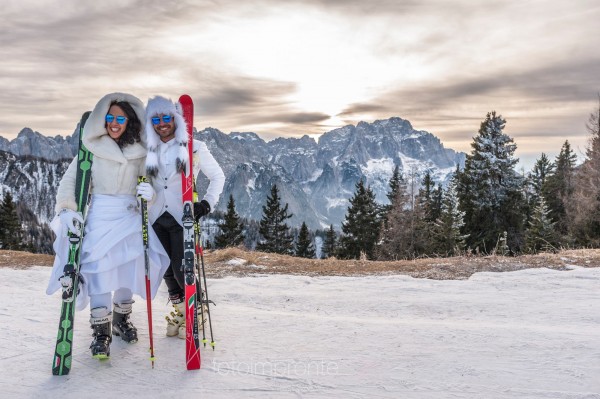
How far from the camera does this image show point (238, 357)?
185 inches

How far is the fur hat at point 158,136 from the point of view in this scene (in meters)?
4.96

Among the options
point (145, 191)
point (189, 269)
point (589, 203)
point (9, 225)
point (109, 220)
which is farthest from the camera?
point (9, 225)

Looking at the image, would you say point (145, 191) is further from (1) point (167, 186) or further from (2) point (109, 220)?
(2) point (109, 220)

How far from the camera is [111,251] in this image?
4.78 metres

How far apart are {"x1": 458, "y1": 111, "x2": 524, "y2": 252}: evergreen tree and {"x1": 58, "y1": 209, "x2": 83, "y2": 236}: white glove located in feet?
118

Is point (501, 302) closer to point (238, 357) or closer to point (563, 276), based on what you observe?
point (563, 276)

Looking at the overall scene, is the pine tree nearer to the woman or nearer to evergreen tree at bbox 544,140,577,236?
evergreen tree at bbox 544,140,577,236

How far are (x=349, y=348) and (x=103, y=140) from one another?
11.8 ft

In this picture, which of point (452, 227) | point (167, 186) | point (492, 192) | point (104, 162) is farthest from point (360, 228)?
point (104, 162)

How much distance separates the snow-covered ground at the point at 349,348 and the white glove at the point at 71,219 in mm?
1375

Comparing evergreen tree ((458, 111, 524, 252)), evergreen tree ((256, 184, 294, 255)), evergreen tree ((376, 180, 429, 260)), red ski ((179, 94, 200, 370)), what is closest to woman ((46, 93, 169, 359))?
red ski ((179, 94, 200, 370))

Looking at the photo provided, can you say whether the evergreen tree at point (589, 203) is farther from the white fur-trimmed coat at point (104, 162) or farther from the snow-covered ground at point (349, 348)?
the white fur-trimmed coat at point (104, 162)

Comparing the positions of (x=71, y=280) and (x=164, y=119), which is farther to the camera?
(x=164, y=119)

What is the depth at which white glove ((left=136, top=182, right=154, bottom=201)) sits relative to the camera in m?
4.74
